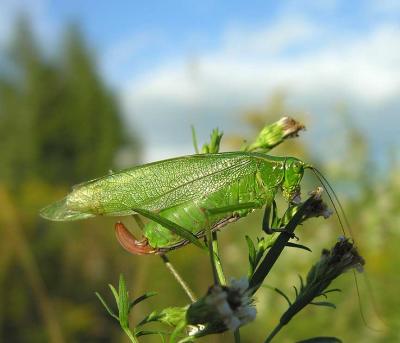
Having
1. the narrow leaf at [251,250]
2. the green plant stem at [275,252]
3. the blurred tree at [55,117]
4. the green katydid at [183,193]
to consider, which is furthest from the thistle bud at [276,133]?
the blurred tree at [55,117]

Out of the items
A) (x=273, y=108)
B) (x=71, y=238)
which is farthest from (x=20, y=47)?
(x=273, y=108)

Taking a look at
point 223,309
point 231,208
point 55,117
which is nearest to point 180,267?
point 231,208

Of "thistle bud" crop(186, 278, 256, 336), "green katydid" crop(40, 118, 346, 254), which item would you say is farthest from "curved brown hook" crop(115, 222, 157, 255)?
"thistle bud" crop(186, 278, 256, 336)

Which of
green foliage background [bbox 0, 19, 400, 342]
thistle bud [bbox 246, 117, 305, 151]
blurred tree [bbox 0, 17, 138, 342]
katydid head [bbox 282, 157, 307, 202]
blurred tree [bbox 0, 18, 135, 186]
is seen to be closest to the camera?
katydid head [bbox 282, 157, 307, 202]

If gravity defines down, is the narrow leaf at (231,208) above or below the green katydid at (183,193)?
below

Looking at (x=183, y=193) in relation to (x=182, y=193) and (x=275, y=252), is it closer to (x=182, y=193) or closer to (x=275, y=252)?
(x=182, y=193)

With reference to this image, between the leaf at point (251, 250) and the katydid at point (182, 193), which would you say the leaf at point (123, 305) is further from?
the leaf at point (251, 250)

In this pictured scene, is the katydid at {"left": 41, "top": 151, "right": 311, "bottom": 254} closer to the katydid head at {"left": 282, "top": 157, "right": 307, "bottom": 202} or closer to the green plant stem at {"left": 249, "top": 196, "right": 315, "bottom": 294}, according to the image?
the katydid head at {"left": 282, "top": 157, "right": 307, "bottom": 202}
